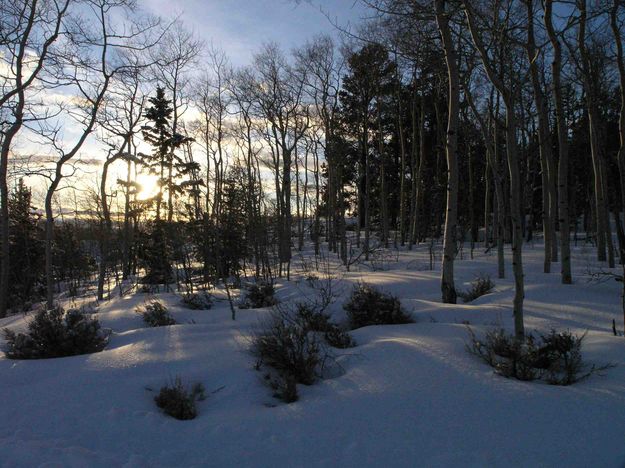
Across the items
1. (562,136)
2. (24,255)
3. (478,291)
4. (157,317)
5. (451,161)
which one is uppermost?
(562,136)

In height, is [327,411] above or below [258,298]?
below

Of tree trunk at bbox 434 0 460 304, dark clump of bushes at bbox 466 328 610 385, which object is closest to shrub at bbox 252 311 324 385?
dark clump of bushes at bbox 466 328 610 385

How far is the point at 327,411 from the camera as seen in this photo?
12.1ft

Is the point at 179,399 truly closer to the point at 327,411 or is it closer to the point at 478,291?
the point at 327,411

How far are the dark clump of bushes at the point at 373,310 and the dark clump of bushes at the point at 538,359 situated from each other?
2136 mm

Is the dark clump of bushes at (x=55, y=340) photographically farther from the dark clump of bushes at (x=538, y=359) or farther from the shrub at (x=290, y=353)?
the dark clump of bushes at (x=538, y=359)

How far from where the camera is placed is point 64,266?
25375mm

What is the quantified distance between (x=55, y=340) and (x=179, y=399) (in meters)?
2.82

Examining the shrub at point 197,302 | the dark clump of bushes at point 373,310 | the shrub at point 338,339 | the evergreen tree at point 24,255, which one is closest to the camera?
the shrub at point 338,339

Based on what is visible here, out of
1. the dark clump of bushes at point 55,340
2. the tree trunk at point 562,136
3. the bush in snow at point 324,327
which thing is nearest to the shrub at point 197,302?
the dark clump of bushes at point 55,340

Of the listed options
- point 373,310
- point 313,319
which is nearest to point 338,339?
point 313,319

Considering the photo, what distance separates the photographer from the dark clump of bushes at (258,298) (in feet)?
29.6

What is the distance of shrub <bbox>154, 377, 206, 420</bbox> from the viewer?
3.98m

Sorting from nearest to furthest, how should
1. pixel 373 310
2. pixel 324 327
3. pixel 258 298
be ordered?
pixel 324 327
pixel 373 310
pixel 258 298
